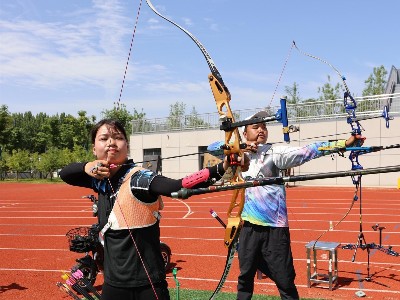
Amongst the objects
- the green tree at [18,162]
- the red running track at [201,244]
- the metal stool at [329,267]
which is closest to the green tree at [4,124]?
the green tree at [18,162]

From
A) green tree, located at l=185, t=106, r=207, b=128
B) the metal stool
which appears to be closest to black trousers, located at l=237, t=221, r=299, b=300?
the metal stool

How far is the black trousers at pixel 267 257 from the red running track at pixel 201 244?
2079 millimetres

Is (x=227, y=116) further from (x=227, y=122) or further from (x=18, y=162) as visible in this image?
(x=18, y=162)

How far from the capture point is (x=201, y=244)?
9430 mm

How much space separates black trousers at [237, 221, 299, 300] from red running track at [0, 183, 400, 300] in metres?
2.08

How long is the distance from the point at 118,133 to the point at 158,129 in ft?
102

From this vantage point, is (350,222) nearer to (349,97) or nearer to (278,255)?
(349,97)

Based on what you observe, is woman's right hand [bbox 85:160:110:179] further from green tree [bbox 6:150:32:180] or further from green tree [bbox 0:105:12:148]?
green tree [bbox 0:105:12:148]

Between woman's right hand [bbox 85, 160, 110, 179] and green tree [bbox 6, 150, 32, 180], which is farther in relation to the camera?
green tree [bbox 6, 150, 32, 180]

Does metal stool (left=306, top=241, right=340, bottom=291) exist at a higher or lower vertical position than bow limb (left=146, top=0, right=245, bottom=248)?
lower

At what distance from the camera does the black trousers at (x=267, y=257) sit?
3773 millimetres

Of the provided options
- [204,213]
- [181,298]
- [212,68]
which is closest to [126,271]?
[212,68]

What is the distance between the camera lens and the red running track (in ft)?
20.5

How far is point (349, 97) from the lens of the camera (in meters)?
5.66
